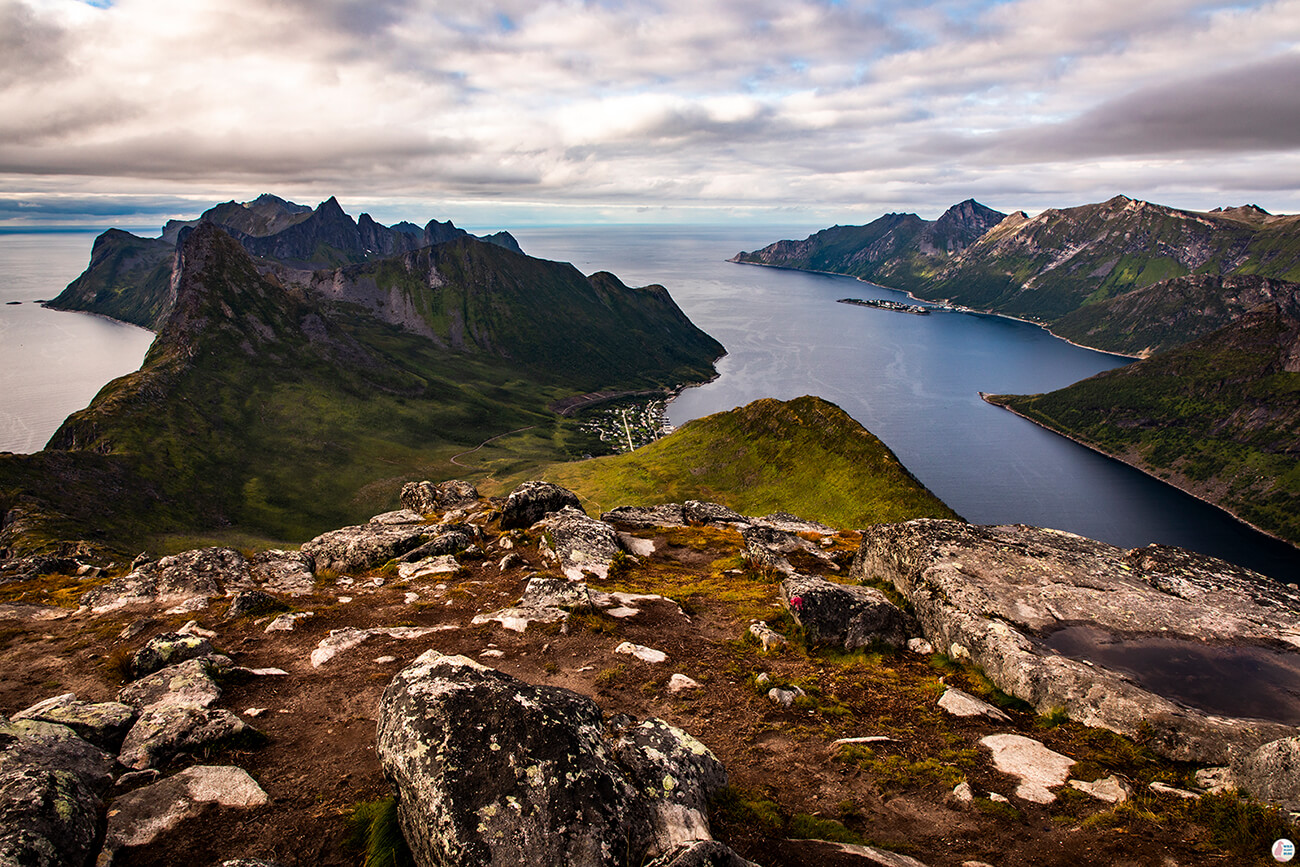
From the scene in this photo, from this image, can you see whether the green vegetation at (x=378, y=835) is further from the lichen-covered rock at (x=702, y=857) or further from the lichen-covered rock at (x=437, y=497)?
the lichen-covered rock at (x=437, y=497)

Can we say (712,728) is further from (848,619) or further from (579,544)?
(579,544)

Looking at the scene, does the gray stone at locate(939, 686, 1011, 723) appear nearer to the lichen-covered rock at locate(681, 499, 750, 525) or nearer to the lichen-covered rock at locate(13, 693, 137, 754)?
the lichen-covered rock at locate(13, 693, 137, 754)

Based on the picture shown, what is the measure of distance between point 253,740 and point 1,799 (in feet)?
18.8

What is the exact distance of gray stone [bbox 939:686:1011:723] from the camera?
2038 cm

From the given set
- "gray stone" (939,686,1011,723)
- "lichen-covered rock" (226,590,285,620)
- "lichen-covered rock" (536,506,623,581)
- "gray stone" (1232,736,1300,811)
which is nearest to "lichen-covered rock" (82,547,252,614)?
"lichen-covered rock" (226,590,285,620)

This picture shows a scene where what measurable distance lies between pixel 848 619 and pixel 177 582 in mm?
35364

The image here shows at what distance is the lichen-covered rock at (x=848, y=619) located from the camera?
87.1ft

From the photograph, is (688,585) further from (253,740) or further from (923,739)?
(253,740)

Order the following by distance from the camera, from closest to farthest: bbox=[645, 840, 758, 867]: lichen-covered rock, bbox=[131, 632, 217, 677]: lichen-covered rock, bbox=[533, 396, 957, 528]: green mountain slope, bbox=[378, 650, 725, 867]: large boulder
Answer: bbox=[645, 840, 758, 867]: lichen-covered rock < bbox=[378, 650, 725, 867]: large boulder < bbox=[131, 632, 217, 677]: lichen-covered rock < bbox=[533, 396, 957, 528]: green mountain slope

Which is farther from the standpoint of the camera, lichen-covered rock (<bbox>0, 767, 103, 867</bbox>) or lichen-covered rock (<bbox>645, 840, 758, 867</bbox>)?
lichen-covered rock (<bbox>645, 840, 758, 867</bbox>)

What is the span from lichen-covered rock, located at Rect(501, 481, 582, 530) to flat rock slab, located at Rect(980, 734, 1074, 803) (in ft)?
113

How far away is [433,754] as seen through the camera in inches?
473

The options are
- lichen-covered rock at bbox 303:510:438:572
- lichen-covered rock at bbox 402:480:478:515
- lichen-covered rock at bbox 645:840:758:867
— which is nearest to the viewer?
lichen-covered rock at bbox 645:840:758:867

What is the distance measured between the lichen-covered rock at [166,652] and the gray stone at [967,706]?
86.6 feet
